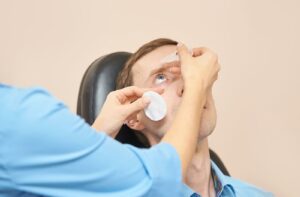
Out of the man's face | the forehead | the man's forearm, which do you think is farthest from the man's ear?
the man's forearm

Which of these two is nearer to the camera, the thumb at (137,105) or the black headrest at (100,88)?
the thumb at (137,105)

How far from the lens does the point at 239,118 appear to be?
5.33ft

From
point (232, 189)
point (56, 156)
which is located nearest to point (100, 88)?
point (232, 189)

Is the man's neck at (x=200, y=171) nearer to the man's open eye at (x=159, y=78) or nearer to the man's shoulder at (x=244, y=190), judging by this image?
the man's shoulder at (x=244, y=190)

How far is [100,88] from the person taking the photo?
1.31 m

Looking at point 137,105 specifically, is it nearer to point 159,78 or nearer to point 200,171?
point 159,78

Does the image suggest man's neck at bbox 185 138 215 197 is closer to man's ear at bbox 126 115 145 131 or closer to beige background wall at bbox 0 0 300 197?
man's ear at bbox 126 115 145 131

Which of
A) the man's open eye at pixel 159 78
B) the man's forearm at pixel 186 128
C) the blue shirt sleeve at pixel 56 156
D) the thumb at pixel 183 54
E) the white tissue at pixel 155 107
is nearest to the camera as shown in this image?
the blue shirt sleeve at pixel 56 156

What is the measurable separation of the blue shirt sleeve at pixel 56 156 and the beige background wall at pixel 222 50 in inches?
37.6

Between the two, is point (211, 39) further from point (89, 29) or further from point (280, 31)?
point (89, 29)

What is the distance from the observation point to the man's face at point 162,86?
3.74 feet

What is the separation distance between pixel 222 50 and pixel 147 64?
19.6 inches

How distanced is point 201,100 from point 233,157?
34.7 inches

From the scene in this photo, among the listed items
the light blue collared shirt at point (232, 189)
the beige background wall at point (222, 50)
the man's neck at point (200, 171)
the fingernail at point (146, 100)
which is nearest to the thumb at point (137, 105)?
the fingernail at point (146, 100)
